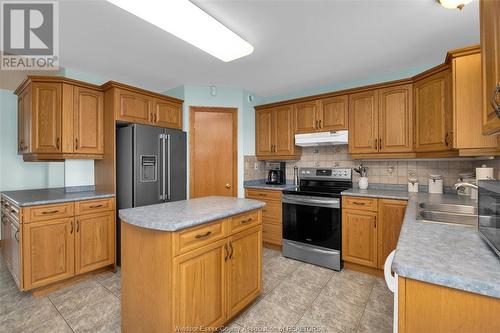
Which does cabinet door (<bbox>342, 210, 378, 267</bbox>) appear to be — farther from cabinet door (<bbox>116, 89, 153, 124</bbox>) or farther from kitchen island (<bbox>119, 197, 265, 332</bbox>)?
cabinet door (<bbox>116, 89, 153, 124</bbox>)

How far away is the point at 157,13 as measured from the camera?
1.58 meters

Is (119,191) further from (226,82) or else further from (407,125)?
(407,125)

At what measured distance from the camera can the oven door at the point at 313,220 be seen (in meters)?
2.77

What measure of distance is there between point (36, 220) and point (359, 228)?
328cm

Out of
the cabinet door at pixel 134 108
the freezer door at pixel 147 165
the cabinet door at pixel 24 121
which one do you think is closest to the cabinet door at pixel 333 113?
the freezer door at pixel 147 165

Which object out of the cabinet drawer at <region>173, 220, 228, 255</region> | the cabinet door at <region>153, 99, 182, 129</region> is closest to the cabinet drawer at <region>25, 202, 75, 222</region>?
the cabinet door at <region>153, 99, 182, 129</region>

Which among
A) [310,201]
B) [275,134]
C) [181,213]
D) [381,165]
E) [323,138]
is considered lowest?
[310,201]

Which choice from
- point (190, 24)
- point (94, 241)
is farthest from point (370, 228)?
point (94, 241)

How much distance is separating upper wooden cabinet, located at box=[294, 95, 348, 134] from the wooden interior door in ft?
3.27

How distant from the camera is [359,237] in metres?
2.66

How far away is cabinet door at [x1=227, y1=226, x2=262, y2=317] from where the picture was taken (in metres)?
1.70

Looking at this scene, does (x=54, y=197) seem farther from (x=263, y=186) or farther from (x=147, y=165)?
(x=263, y=186)

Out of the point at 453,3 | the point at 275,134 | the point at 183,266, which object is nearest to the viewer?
the point at 183,266

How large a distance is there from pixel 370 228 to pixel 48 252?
3.30m
